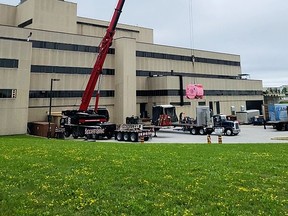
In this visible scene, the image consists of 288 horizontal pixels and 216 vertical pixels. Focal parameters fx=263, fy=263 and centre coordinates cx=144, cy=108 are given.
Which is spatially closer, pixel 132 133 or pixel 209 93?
pixel 132 133

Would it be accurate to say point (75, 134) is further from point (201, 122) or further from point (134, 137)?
point (201, 122)

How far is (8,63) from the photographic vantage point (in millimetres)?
39156

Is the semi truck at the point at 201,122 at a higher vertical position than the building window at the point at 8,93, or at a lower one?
lower

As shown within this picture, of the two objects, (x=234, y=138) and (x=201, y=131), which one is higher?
(x=201, y=131)

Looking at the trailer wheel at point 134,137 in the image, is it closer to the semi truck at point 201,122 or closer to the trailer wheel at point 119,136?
the trailer wheel at point 119,136

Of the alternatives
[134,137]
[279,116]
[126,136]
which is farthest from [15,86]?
[279,116]

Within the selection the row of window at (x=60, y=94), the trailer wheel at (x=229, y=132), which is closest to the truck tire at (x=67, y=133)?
the row of window at (x=60, y=94)

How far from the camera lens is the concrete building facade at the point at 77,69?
129 feet

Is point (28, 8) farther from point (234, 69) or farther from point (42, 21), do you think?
point (234, 69)

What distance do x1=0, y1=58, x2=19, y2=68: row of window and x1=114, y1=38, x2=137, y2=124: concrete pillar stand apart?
64.3 ft

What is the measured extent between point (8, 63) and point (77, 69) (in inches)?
515

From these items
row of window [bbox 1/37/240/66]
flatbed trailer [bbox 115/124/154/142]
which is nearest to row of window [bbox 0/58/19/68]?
row of window [bbox 1/37/240/66]

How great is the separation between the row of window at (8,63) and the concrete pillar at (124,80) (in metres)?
19.6

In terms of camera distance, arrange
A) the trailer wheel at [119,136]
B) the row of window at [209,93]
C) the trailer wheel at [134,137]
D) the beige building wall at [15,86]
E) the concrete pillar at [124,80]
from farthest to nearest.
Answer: the row of window at [209,93], the concrete pillar at [124,80], the beige building wall at [15,86], the trailer wheel at [119,136], the trailer wheel at [134,137]
